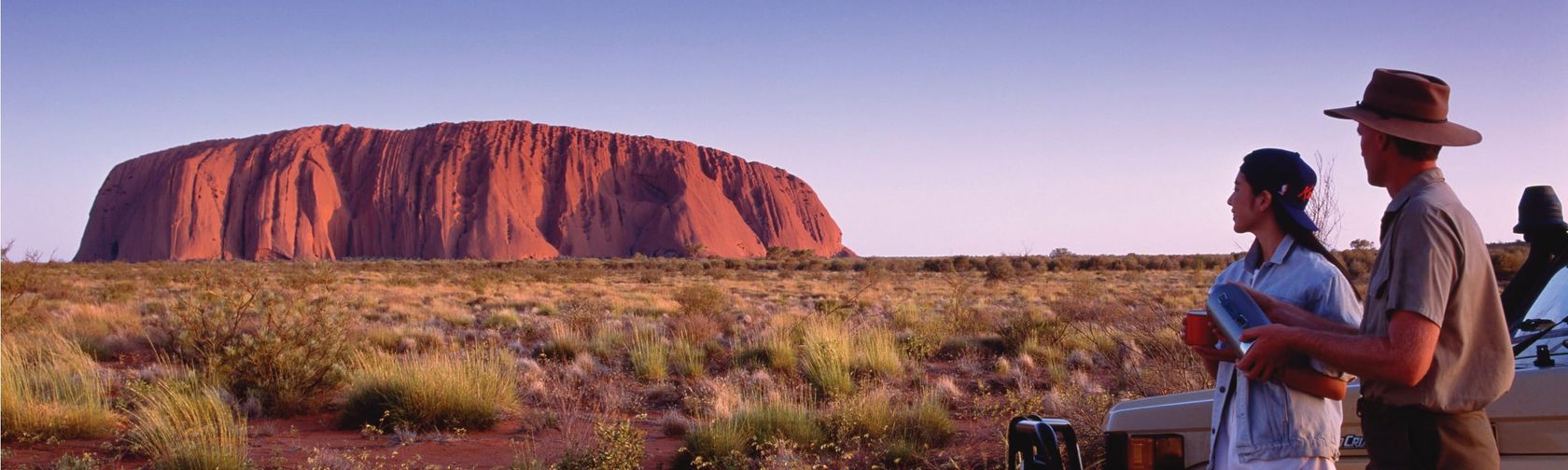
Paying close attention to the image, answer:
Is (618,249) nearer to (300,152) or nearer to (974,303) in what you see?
(300,152)

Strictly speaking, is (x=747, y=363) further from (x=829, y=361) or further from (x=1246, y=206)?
(x=1246, y=206)

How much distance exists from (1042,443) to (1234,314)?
1.63 feet

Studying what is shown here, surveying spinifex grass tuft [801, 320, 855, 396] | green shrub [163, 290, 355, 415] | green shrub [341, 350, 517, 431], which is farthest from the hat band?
green shrub [163, 290, 355, 415]

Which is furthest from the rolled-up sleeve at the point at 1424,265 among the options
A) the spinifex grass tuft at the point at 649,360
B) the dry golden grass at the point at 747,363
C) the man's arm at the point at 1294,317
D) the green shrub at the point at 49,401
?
the spinifex grass tuft at the point at 649,360

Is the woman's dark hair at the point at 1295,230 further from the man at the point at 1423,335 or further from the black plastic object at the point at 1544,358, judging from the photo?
the black plastic object at the point at 1544,358

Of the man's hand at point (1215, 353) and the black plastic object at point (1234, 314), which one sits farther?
the man's hand at point (1215, 353)

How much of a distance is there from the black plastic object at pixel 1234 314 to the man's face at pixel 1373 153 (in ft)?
1.38

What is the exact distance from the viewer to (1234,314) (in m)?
1.94

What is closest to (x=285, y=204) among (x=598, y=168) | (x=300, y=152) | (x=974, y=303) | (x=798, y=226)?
(x=300, y=152)

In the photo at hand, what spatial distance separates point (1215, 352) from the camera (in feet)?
6.81

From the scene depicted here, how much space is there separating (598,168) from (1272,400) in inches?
3996

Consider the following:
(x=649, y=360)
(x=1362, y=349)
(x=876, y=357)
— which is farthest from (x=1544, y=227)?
(x=649, y=360)

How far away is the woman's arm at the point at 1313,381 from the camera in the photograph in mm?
1915

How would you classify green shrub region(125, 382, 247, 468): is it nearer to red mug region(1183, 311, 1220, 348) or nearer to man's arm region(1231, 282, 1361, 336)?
red mug region(1183, 311, 1220, 348)
